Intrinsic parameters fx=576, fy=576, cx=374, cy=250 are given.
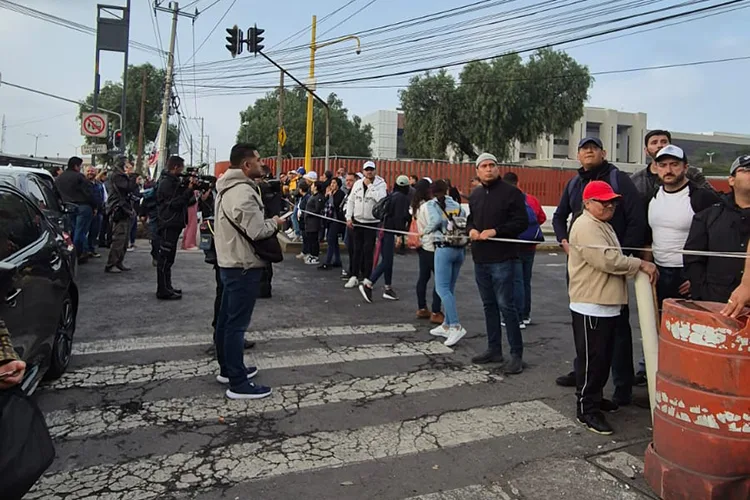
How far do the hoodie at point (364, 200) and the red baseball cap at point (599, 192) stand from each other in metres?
5.18

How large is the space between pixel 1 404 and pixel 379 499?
6.26 feet

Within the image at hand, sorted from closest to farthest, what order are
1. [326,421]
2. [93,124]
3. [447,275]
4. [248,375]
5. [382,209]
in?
[326,421]
[248,375]
[447,275]
[382,209]
[93,124]

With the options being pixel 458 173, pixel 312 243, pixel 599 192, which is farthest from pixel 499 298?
pixel 458 173

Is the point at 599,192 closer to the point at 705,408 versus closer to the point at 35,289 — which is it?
the point at 705,408

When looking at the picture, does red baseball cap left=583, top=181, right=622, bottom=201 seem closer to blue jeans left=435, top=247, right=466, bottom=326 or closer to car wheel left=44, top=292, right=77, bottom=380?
blue jeans left=435, top=247, right=466, bottom=326

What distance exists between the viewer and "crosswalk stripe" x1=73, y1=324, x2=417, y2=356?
586 centimetres

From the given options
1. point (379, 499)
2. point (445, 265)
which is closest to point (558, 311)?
point (445, 265)

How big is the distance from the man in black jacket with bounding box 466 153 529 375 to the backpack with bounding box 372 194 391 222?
332 centimetres

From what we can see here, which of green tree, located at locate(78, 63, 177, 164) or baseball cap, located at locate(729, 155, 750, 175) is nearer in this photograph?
baseball cap, located at locate(729, 155, 750, 175)

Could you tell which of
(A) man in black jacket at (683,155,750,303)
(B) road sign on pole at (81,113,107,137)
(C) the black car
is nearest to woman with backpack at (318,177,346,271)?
(C) the black car

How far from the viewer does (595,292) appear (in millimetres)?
4086

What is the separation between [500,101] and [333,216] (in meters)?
29.9

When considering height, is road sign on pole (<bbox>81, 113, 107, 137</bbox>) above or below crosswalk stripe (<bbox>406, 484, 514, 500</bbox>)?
above

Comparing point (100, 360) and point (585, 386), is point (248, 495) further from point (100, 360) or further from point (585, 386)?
point (100, 360)
